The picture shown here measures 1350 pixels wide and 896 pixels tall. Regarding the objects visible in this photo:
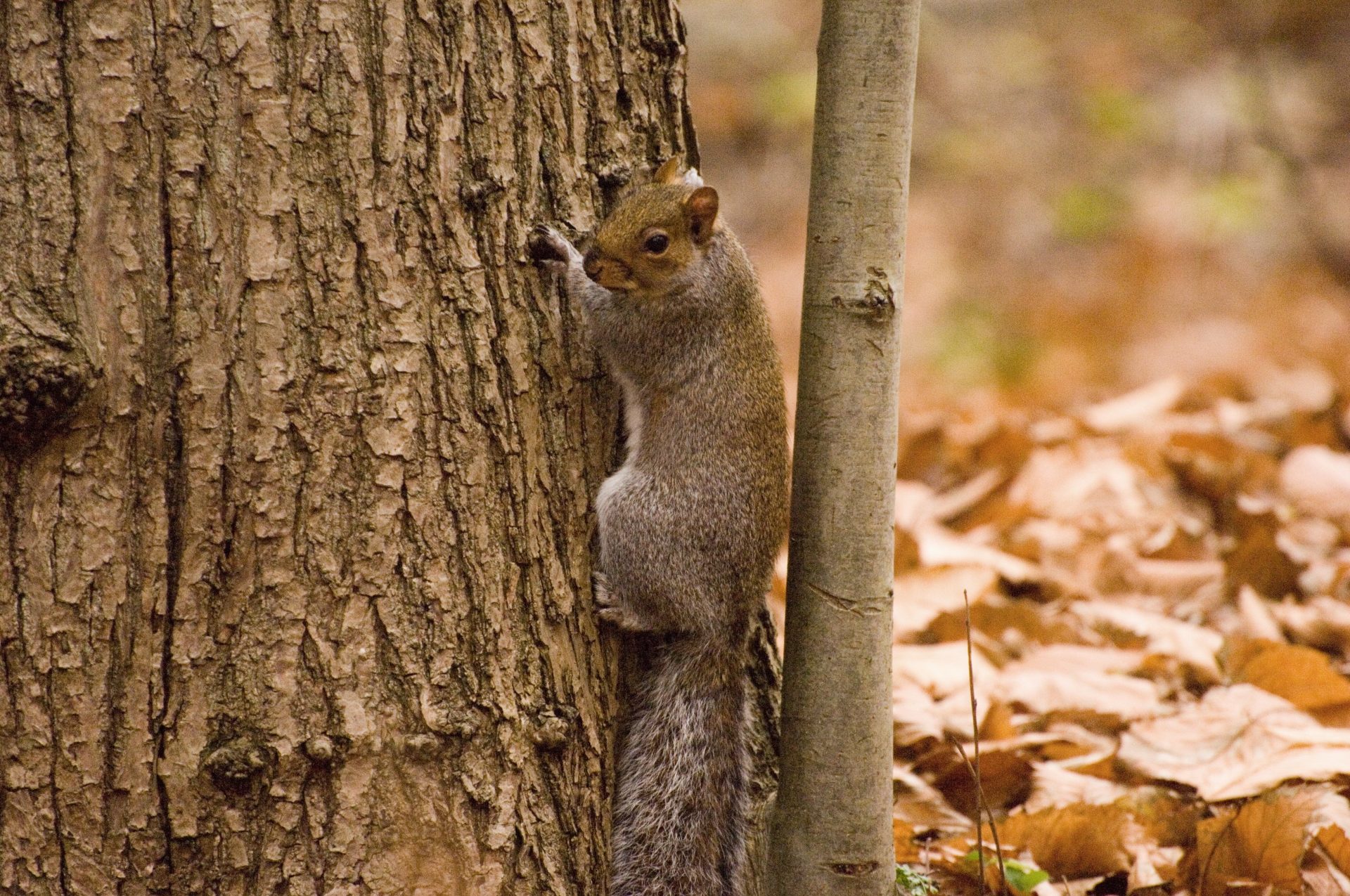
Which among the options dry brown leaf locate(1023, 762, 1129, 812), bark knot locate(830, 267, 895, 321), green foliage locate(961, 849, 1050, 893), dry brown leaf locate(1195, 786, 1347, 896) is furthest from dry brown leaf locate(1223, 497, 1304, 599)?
bark knot locate(830, 267, 895, 321)

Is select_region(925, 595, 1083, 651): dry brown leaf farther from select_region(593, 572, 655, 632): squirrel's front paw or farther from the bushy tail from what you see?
select_region(593, 572, 655, 632): squirrel's front paw

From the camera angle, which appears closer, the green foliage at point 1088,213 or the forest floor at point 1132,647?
the forest floor at point 1132,647

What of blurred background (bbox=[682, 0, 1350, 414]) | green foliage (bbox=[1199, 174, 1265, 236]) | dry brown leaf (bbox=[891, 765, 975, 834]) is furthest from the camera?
green foliage (bbox=[1199, 174, 1265, 236])

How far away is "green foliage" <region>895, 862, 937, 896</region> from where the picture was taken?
2.46 m

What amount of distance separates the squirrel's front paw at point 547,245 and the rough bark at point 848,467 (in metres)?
0.45

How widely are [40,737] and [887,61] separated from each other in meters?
1.78

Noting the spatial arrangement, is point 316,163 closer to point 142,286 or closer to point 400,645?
point 142,286

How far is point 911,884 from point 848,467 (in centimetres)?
83

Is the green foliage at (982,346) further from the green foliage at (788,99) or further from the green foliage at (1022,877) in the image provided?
the green foliage at (1022,877)

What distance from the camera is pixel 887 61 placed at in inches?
88.7

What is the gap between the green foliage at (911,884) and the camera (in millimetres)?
2455

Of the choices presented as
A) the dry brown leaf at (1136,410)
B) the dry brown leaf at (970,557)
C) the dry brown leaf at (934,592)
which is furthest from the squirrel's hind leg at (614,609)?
the dry brown leaf at (1136,410)

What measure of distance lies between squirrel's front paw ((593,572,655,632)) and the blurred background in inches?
177

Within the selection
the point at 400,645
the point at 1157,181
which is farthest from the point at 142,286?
the point at 1157,181
